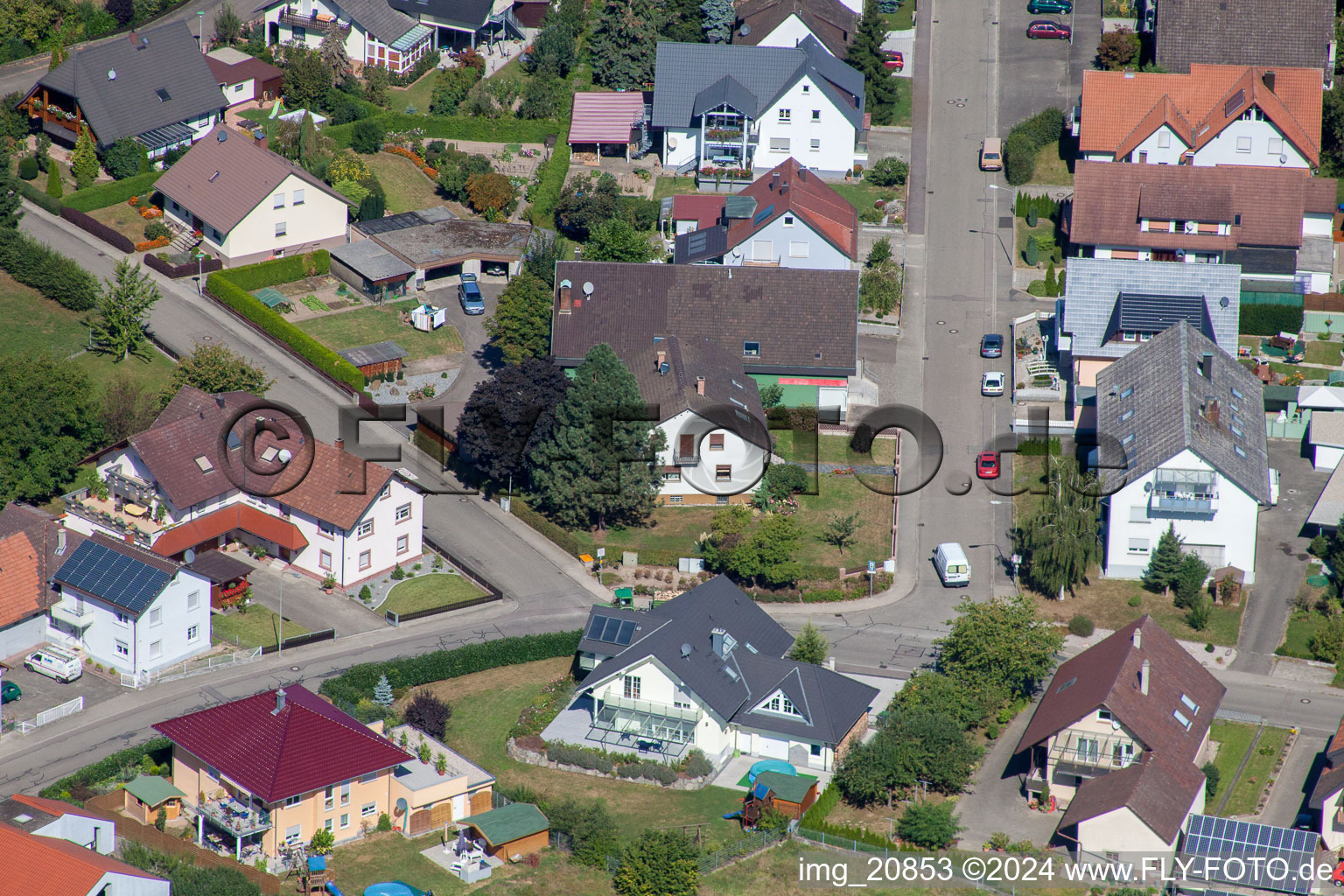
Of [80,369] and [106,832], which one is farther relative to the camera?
[80,369]

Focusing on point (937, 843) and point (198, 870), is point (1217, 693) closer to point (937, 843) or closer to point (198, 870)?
point (937, 843)

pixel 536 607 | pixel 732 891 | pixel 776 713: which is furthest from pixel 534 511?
pixel 732 891

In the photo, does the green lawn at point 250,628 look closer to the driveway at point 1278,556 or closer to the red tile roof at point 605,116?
the driveway at point 1278,556

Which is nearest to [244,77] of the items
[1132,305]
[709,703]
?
[1132,305]

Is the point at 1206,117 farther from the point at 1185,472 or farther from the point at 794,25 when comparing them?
the point at 1185,472

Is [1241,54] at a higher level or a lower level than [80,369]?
higher

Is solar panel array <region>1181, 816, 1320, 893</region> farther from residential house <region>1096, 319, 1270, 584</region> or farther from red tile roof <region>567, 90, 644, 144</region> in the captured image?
red tile roof <region>567, 90, 644, 144</region>

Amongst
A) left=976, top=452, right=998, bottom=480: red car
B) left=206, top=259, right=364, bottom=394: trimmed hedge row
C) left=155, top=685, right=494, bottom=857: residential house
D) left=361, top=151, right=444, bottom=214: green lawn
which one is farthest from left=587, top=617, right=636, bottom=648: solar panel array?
left=361, top=151, right=444, bottom=214: green lawn
